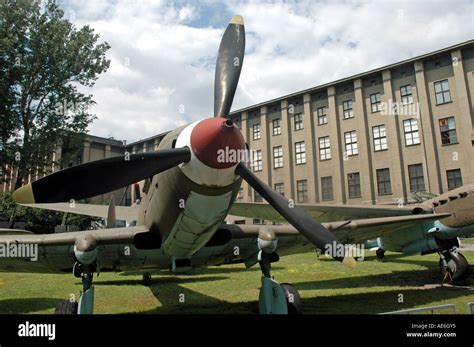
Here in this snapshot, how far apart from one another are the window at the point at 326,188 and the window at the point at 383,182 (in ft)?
16.0

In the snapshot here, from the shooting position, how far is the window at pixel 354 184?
3631 centimetres

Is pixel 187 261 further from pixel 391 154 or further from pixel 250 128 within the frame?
pixel 250 128

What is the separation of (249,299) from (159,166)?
6398 mm

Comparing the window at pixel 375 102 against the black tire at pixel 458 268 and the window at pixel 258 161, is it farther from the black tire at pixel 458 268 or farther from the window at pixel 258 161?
the black tire at pixel 458 268

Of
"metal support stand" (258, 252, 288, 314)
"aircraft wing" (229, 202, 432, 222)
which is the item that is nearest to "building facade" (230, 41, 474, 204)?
"aircraft wing" (229, 202, 432, 222)

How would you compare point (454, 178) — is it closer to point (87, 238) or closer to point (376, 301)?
point (376, 301)

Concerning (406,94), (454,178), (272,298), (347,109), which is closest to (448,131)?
(454,178)

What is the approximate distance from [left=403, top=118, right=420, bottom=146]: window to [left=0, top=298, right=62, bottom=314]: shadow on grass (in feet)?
111

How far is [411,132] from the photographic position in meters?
34.2

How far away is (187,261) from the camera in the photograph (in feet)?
22.7

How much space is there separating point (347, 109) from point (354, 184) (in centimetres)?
846

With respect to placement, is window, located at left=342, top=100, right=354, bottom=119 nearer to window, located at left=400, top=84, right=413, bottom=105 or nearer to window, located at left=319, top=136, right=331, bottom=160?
window, located at left=319, top=136, right=331, bottom=160

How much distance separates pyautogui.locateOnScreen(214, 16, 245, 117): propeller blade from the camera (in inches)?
231

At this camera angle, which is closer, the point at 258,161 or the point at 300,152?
the point at 300,152
